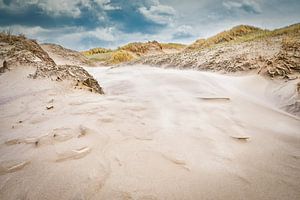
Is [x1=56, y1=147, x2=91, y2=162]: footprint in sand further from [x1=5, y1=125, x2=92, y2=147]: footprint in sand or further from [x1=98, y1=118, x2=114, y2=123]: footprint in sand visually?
[x1=98, y1=118, x2=114, y2=123]: footprint in sand

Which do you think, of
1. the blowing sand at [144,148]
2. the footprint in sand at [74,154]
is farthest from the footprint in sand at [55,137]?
the footprint in sand at [74,154]

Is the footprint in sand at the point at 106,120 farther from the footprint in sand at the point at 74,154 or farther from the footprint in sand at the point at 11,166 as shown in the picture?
the footprint in sand at the point at 11,166

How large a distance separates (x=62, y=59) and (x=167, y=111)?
12.5 meters

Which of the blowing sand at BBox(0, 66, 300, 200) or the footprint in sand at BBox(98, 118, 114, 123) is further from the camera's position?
the footprint in sand at BBox(98, 118, 114, 123)

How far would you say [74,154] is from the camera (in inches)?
56.9

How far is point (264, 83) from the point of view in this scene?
4102 millimetres

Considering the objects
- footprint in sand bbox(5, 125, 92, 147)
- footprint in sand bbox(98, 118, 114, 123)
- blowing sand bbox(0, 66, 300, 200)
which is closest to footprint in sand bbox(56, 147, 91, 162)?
blowing sand bbox(0, 66, 300, 200)

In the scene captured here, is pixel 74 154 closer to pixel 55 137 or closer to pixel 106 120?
pixel 55 137

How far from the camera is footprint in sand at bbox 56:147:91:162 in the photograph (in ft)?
4.60

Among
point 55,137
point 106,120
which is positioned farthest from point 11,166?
point 106,120

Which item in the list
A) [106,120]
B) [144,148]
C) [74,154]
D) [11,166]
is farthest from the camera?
[106,120]

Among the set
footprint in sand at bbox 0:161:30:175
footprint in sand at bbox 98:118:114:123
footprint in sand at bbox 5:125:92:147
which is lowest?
footprint in sand at bbox 0:161:30:175

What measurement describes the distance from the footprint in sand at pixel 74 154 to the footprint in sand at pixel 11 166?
0.21 metres

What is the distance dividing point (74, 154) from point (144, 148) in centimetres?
51
